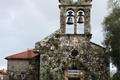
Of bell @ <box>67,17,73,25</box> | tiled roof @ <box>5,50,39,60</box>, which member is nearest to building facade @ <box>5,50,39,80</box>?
tiled roof @ <box>5,50,39,60</box>

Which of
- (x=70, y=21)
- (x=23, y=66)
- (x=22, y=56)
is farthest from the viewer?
(x=22, y=56)

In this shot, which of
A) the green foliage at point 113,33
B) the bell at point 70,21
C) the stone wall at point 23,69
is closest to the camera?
the green foliage at point 113,33

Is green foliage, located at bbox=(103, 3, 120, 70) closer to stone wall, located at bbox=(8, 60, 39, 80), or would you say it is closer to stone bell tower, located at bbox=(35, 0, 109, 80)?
stone bell tower, located at bbox=(35, 0, 109, 80)

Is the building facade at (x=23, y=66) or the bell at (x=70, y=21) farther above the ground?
the bell at (x=70, y=21)

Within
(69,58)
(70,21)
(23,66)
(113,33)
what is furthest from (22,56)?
(113,33)

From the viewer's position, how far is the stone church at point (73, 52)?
1601 inches

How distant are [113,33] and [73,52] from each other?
448cm

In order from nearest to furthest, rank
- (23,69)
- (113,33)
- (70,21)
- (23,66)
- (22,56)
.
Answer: (113,33)
(70,21)
(23,69)
(23,66)
(22,56)

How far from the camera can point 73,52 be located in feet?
135

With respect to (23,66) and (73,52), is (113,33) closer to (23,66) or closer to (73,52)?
(73,52)

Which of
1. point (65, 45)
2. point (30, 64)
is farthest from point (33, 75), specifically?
point (65, 45)

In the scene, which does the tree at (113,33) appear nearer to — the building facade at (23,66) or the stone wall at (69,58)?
the stone wall at (69,58)

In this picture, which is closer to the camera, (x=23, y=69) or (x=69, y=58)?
(x=69, y=58)

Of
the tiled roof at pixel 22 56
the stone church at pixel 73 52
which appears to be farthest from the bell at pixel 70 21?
the tiled roof at pixel 22 56
